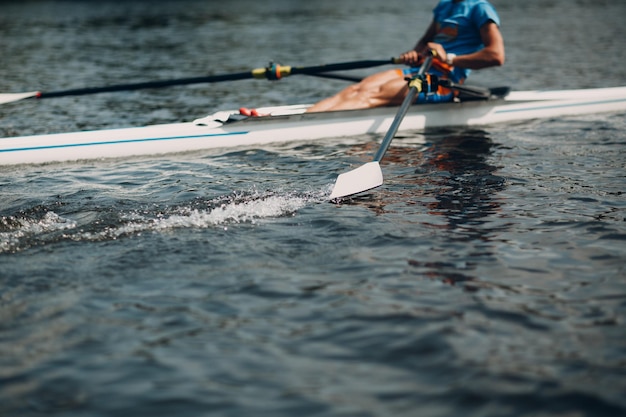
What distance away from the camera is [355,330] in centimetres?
475

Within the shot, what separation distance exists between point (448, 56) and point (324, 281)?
634 centimetres

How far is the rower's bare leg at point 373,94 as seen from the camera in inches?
431

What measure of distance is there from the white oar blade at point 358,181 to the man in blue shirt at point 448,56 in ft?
10.7

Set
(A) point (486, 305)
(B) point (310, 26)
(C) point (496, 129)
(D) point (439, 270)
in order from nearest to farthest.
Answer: (A) point (486, 305) → (D) point (439, 270) → (C) point (496, 129) → (B) point (310, 26)

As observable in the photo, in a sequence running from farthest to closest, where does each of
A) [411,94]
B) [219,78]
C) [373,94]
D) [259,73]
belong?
[373,94]
[259,73]
[219,78]
[411,94]

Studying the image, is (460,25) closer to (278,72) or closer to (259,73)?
(278,72)

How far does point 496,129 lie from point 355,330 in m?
7.58

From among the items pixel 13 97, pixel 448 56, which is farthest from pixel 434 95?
pixel 13 97

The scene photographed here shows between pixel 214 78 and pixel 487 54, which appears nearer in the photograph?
pixel 214 78

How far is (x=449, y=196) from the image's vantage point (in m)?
7.85

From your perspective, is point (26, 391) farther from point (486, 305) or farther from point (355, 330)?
point (486, 305)

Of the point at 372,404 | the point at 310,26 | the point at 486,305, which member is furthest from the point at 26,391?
the point at 310,26

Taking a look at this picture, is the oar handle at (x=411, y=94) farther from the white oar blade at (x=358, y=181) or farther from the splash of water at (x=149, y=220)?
the splash of water at (x=149, y=220)

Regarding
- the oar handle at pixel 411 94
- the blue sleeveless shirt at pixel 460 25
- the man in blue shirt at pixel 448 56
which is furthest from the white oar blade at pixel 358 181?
the blue sleeveless shirt at pixel 460 25
